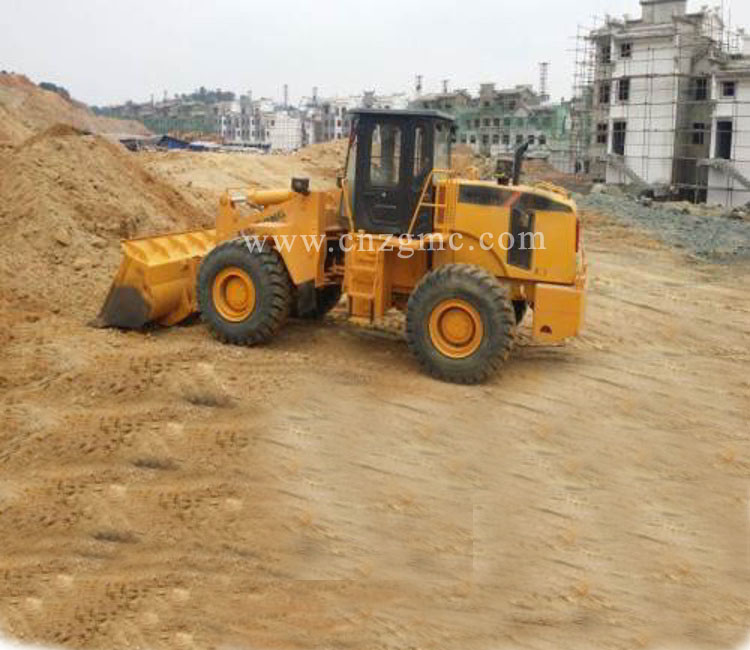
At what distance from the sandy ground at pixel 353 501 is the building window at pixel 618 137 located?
33.5 meters

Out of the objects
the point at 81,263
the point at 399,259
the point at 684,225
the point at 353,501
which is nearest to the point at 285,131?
the point at 684,225

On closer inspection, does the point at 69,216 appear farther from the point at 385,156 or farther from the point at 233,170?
the point at 233,170

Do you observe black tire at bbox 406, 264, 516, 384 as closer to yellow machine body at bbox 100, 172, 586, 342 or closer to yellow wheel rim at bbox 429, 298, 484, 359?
yellow wheel rim at bbox 429, 298, 484, 359

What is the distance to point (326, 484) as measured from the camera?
6059 mm

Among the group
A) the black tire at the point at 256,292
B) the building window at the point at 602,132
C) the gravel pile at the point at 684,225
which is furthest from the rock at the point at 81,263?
the building window at the point at 602,132

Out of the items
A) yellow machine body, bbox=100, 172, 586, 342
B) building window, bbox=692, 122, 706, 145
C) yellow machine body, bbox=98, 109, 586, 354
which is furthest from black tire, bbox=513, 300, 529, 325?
building window, bbox=692, 122, 706, 145

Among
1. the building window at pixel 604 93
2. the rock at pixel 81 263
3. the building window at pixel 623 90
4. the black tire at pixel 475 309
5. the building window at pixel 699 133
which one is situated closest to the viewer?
the black tire at pixel 475 309

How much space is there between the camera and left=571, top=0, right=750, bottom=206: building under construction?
117 feet

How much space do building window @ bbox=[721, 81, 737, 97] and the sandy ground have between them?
30603 millimetres

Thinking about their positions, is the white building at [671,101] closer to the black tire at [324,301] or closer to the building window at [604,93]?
the building window at [604,93]

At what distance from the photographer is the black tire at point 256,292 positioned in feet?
28.5


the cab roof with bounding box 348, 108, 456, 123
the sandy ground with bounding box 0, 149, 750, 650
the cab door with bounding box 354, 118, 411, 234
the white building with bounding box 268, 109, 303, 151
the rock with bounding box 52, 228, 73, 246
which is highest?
the white building with bounding box 268, 109, 303, 151

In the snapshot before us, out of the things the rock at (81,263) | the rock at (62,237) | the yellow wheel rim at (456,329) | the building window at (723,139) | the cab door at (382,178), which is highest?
the building window at (723,139)

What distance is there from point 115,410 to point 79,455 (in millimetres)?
721
